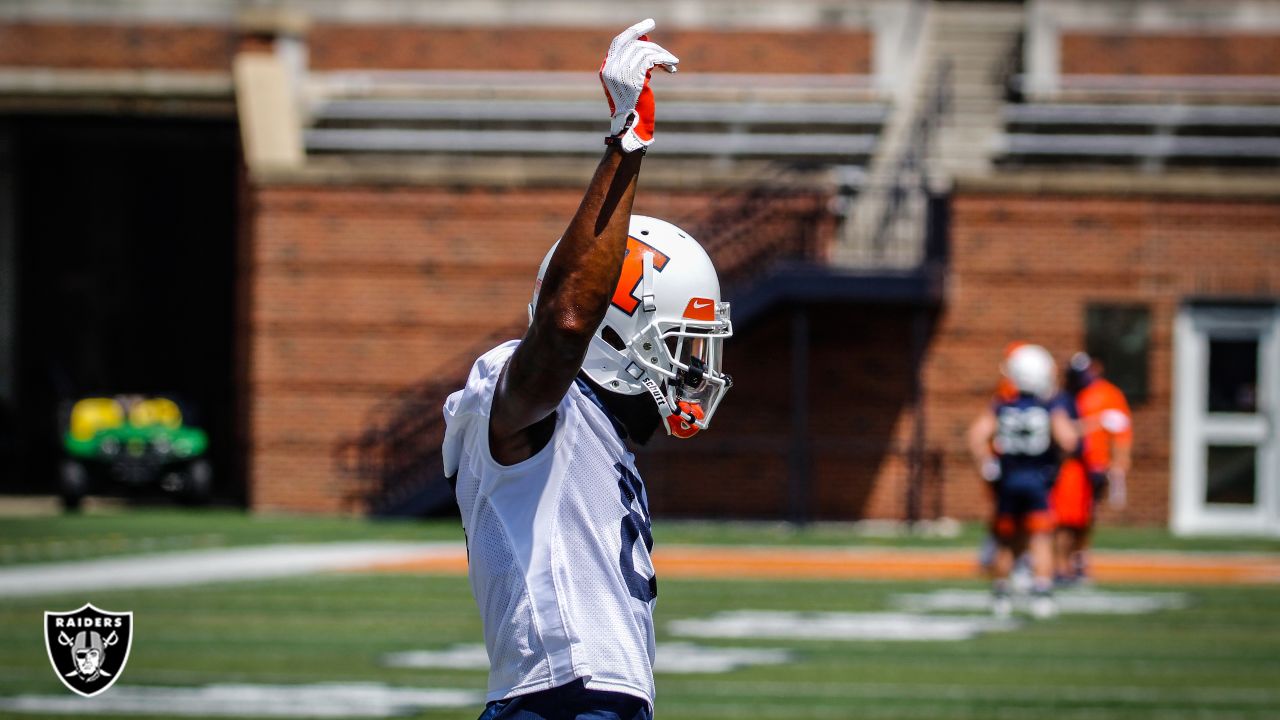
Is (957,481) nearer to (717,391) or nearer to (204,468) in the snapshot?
(204,468)

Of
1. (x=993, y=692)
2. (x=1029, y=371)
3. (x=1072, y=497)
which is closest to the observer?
(x=993, y=692)

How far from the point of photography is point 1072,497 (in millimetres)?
15039

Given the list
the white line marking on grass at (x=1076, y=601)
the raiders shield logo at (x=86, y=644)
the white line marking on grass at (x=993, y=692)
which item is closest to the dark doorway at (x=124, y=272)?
the white line marking on grass at (x=1076, y=601)

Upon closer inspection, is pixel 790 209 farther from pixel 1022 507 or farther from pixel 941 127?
pixel 1022 507

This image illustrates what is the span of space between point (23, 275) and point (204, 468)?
9.02m

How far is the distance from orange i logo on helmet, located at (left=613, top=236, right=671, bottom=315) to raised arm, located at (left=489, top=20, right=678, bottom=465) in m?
0.23

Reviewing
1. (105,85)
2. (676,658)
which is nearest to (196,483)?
(105,85)

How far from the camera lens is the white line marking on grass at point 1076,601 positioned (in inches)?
524

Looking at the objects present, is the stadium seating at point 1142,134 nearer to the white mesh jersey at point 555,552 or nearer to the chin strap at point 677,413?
the chin strap at point 677,413

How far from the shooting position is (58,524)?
20.8 meters

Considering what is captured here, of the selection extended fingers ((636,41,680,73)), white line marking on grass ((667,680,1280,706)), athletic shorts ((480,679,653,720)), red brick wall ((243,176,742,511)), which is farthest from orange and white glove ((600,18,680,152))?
red brick wall ((243,176,742,511))

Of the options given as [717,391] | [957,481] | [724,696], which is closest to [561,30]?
[957,481]

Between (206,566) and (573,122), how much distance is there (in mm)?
10263

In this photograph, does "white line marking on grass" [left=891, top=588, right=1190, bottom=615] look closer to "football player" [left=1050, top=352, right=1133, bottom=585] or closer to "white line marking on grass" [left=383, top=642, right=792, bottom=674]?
"football player" [left=1050, top=352, right=1133, bottom=585]
